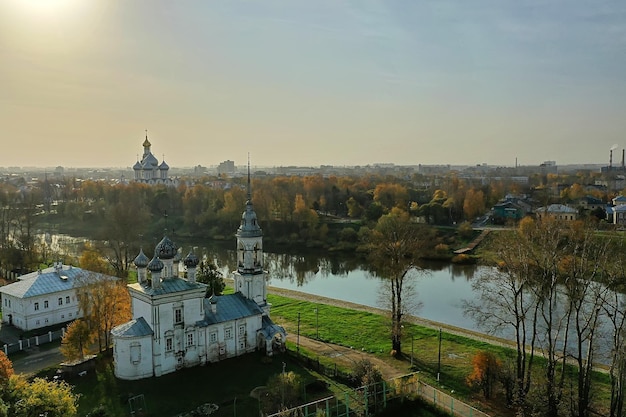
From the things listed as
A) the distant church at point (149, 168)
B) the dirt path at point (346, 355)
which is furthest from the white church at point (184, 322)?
the distant church at point (149, 168)

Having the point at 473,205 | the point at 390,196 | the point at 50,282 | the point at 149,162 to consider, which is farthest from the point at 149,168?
the point at 50,282

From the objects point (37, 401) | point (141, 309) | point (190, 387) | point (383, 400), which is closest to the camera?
point (37, 401)

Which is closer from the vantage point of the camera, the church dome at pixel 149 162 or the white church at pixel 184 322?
the white church at pixel 184 322

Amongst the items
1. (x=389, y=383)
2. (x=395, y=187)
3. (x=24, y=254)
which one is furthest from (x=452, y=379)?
(x=395, y=187)

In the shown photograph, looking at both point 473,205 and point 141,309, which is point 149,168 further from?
point 141,309

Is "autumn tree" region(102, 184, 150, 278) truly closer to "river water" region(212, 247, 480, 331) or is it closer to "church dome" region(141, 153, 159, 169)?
"river water" region(212, 247, 480, 331)

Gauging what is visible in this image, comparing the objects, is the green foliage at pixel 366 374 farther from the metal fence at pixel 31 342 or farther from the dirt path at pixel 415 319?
the metal fence at pixel 31 342
